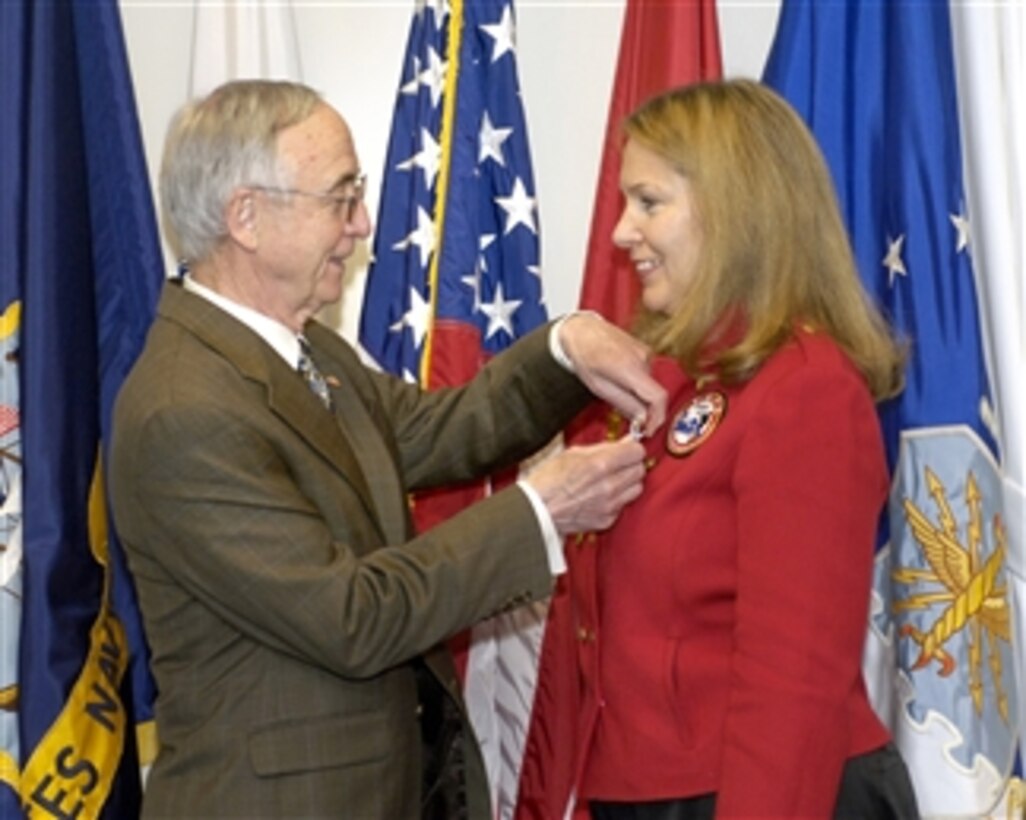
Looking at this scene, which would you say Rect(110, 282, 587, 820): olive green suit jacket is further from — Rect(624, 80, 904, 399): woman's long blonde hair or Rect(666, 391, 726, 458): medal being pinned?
Rect(624, 80, 904, 399): woman's long blonde hair

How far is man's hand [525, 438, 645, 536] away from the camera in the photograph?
2012mm

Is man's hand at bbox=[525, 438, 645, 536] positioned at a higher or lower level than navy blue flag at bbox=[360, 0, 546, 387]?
lower

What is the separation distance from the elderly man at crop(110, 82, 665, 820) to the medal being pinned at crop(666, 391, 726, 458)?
0.07 metres

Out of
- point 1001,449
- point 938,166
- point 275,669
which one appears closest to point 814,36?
point 938,166

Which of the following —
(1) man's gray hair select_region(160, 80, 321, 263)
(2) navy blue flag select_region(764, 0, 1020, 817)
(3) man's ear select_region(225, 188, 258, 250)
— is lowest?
(2) navy blue flag select_region(764, 0, 1020, 817)

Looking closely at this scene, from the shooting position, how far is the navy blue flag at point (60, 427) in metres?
2.62

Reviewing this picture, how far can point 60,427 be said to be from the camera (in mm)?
2682

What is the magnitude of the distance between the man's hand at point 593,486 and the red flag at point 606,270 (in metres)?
0.59

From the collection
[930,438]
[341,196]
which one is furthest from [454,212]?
[930,438]

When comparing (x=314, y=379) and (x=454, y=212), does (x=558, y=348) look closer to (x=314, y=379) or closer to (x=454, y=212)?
(x=314, y=379)

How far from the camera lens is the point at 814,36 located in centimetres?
275

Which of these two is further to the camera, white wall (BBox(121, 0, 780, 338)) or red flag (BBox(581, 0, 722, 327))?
white wall (BBox(121, 0, 780, 338))

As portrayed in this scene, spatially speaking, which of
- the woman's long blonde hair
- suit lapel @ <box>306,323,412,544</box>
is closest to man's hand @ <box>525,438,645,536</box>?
the woman's long blonde hair

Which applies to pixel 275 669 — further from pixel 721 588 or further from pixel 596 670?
pixel 721 588
